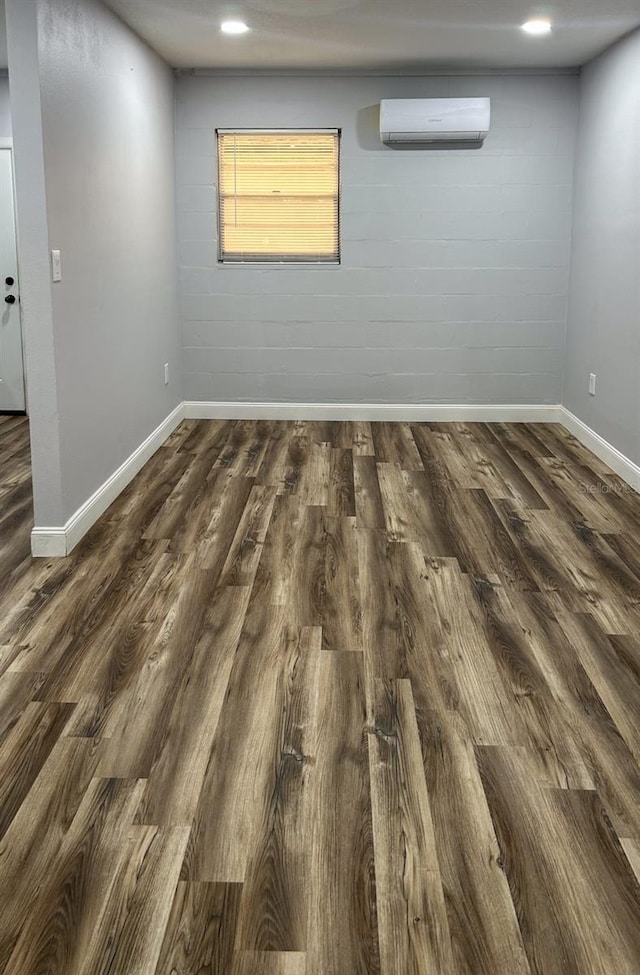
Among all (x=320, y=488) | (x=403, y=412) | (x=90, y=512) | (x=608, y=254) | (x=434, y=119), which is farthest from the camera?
(x=403, y=412)

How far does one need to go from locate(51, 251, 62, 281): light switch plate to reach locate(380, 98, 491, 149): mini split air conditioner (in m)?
3.18

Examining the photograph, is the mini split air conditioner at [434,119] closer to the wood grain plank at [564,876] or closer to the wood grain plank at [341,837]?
the wood grain plank at [341,837]

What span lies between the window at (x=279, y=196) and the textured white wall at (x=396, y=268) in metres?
0.08

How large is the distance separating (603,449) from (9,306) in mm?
4328

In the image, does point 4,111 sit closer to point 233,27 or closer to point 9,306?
point 9,306

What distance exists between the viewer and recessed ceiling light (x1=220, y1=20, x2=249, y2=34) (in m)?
4.82

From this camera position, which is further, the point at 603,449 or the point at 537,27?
the point at 603,449

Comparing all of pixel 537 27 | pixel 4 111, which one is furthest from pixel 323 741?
pixel 4 111

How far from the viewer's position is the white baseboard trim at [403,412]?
6.68 meters

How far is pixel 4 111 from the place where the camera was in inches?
256

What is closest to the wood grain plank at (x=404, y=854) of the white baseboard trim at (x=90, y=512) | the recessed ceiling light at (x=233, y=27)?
the white baseboard trim at (x=90, y=512)

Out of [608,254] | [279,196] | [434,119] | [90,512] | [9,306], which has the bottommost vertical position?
[90,512]

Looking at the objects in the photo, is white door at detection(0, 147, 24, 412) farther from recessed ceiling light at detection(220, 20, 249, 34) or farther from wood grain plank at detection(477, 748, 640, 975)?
wood grain plank at detection(477, 748, 640, 975)

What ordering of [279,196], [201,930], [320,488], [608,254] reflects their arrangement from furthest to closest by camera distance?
[279,196], [608,254], [320,488], [201,930]
